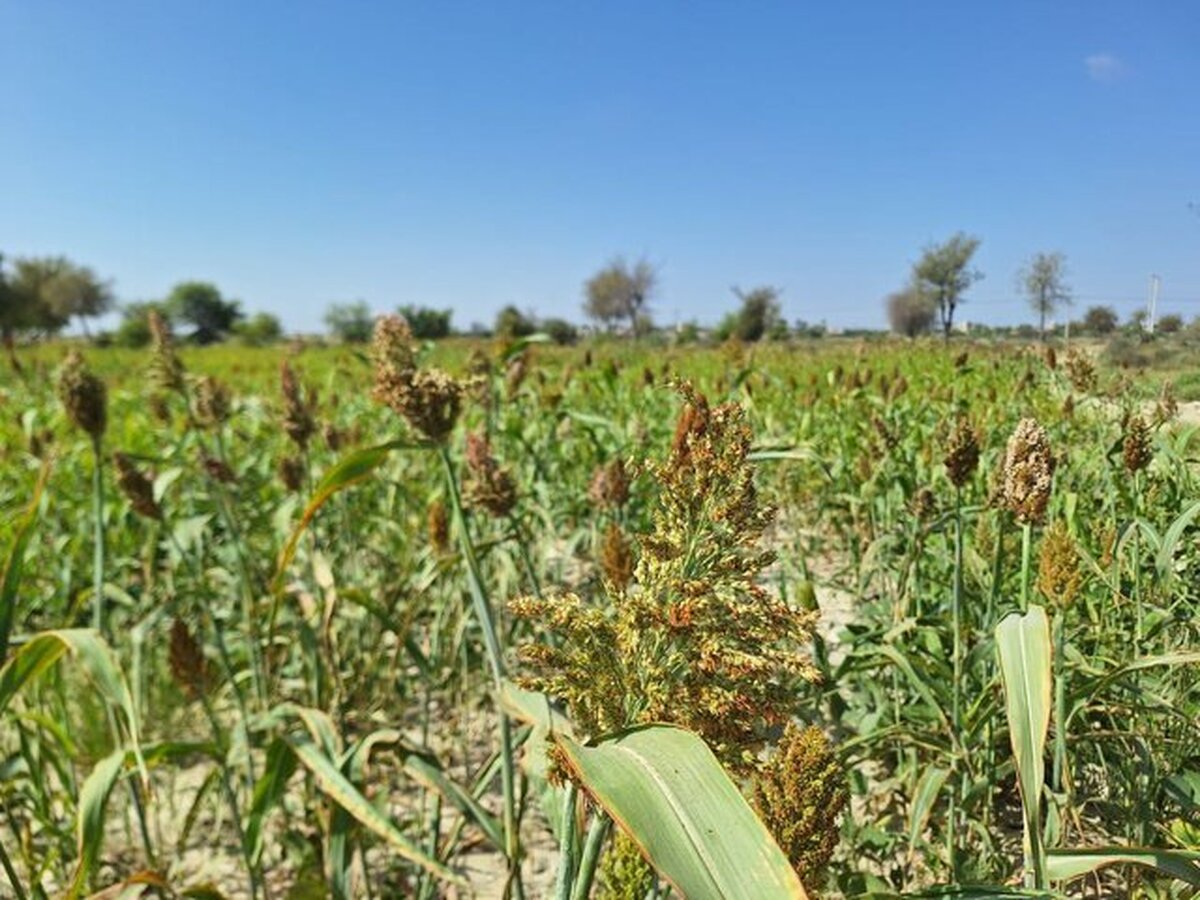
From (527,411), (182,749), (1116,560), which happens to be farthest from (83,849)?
(527,411)

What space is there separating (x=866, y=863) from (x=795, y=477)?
1860 mm

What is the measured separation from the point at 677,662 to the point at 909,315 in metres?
3.58

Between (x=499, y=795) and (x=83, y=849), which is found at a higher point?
(x=83, y=849)

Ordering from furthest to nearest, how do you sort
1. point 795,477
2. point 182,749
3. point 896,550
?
1. point 795,477
2. point 896,550
3. point 182,749

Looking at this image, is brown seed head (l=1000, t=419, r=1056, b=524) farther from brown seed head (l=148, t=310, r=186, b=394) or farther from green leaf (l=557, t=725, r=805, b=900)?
brown seed head (l=148, t=310, r=186, b=394)

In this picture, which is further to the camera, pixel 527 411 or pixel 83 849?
pixel 527 411

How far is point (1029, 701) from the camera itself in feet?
2.49

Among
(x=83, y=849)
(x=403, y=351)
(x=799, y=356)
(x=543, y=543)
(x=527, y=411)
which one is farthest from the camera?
(x=799, y=356)

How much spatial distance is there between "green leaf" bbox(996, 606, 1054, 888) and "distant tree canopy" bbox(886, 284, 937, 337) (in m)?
2.62

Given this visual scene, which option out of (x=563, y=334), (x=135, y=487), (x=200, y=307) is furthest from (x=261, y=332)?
(x=135, y=487)

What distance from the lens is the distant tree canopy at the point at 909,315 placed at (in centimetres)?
336

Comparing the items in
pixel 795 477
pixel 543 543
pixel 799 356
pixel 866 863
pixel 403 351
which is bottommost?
pixel 866 863

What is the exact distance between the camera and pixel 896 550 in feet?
8.25

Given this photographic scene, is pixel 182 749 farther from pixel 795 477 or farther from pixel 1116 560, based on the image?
pixel 795 477
